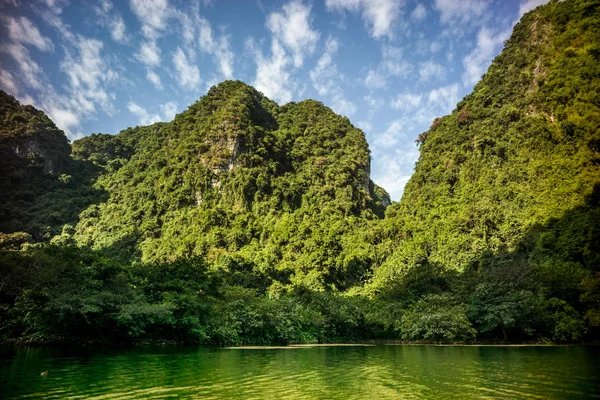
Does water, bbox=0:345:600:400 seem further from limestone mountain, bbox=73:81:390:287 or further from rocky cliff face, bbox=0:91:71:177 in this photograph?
rocky cliff face, bbox=0:91:71:177

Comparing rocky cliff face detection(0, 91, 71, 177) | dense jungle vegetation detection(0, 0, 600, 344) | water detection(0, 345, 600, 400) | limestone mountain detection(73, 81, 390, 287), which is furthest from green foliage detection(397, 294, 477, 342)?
rocky cliff face detection(0, 91, 71, 177)

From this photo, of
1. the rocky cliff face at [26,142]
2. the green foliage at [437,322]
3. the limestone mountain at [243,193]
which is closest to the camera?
the green foliage at [437,322]

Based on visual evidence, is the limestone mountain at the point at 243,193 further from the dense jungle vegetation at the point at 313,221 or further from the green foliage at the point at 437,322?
the green foliage at the point at 437,322

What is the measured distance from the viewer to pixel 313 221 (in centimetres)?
6031

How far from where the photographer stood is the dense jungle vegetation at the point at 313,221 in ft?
78.2

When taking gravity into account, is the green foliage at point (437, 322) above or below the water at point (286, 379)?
above

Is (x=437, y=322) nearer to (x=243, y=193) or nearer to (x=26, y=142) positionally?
(x=243, y=193)

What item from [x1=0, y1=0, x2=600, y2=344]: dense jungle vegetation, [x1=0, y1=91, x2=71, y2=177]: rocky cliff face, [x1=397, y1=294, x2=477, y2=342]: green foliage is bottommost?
[x1=397, y1=294, x2=477, y2=342]: green foliage

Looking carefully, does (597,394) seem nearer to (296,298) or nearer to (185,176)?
(296,298)

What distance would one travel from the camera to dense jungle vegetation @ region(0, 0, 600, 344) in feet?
78.2

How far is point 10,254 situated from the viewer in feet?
64.3

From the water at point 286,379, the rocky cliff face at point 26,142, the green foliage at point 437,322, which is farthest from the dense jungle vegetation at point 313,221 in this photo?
the water at point 286,379

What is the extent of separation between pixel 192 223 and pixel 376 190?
162ft

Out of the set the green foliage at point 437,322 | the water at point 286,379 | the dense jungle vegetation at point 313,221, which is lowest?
the water at point 286,379
